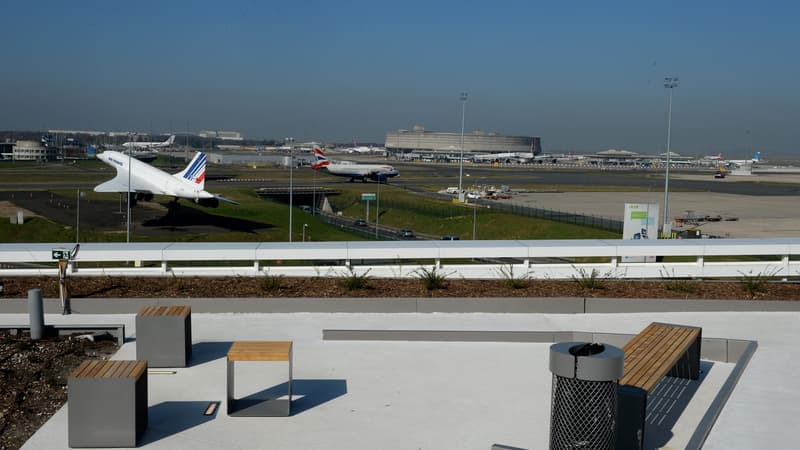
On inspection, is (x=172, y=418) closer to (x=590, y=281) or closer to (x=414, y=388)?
(x=414, y=388)

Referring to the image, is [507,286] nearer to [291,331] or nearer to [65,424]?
[291,331]

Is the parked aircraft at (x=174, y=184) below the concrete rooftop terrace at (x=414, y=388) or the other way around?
the other way around

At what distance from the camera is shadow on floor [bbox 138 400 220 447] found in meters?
7.75

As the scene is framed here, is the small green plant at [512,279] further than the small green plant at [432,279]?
Yes

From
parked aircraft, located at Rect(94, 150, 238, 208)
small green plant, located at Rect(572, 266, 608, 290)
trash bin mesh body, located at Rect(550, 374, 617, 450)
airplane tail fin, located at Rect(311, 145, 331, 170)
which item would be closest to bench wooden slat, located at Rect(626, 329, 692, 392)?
trash bin mesh body, located at Rect(550, 374, 617, 450)

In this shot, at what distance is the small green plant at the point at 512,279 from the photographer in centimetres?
1456

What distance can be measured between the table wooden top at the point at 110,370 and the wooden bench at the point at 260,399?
93cm

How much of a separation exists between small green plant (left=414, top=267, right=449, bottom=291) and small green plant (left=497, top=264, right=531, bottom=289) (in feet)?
3.70

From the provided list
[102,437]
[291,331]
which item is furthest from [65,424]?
[291,331]

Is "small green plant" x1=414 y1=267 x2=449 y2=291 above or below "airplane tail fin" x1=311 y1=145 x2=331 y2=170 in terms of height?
below

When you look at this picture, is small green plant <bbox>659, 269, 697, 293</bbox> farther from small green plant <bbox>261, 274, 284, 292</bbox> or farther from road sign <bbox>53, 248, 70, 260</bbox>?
road sign <bbox>53, 248, 70, 260</bbox>

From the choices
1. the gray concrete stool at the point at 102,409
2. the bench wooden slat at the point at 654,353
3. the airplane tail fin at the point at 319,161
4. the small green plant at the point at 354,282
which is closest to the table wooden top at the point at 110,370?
the gray concrete stool at the point at 102,409

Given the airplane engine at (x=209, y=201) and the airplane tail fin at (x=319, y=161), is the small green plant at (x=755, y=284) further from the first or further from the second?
the airplane tail fin at (x=319, y=161)

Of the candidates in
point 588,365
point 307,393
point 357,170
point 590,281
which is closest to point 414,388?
point 307,393
